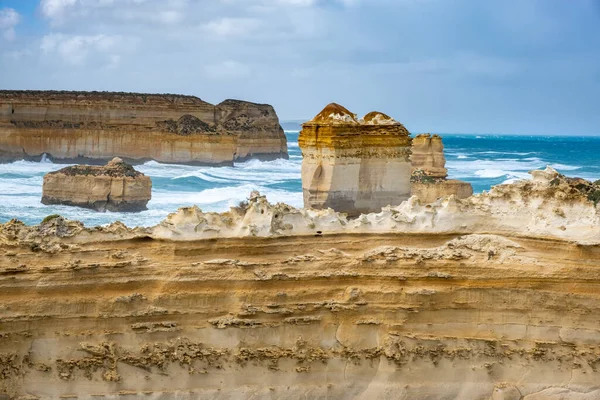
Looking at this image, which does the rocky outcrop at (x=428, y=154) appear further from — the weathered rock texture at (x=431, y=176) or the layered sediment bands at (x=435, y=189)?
the layered sediment bands at (x=435, y=189)

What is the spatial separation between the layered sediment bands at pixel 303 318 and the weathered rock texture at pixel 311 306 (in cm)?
1

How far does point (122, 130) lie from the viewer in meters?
64.1

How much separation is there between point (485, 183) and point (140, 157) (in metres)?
26.5

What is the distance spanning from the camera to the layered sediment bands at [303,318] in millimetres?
7367

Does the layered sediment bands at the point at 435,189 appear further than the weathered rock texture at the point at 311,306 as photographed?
Yes

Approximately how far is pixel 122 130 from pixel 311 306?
58403mm

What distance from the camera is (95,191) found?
109ft

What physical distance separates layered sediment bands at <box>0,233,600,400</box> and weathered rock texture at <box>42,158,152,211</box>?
25.5m

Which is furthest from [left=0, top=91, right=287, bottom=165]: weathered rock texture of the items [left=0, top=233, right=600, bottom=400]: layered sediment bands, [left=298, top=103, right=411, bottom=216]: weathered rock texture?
[left=0, top=233, right=600, bottom=400]: layered sediment bands

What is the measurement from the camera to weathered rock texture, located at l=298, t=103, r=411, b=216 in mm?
15008

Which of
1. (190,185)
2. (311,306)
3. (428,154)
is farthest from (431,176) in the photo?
(311,306)

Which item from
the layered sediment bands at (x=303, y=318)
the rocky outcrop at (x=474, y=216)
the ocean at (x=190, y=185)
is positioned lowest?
the ocean at (x=190, y=185)

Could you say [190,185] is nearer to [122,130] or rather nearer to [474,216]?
[122,130]

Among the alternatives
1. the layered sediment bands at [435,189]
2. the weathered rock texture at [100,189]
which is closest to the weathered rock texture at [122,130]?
the weathered rock texture at [100,189]
